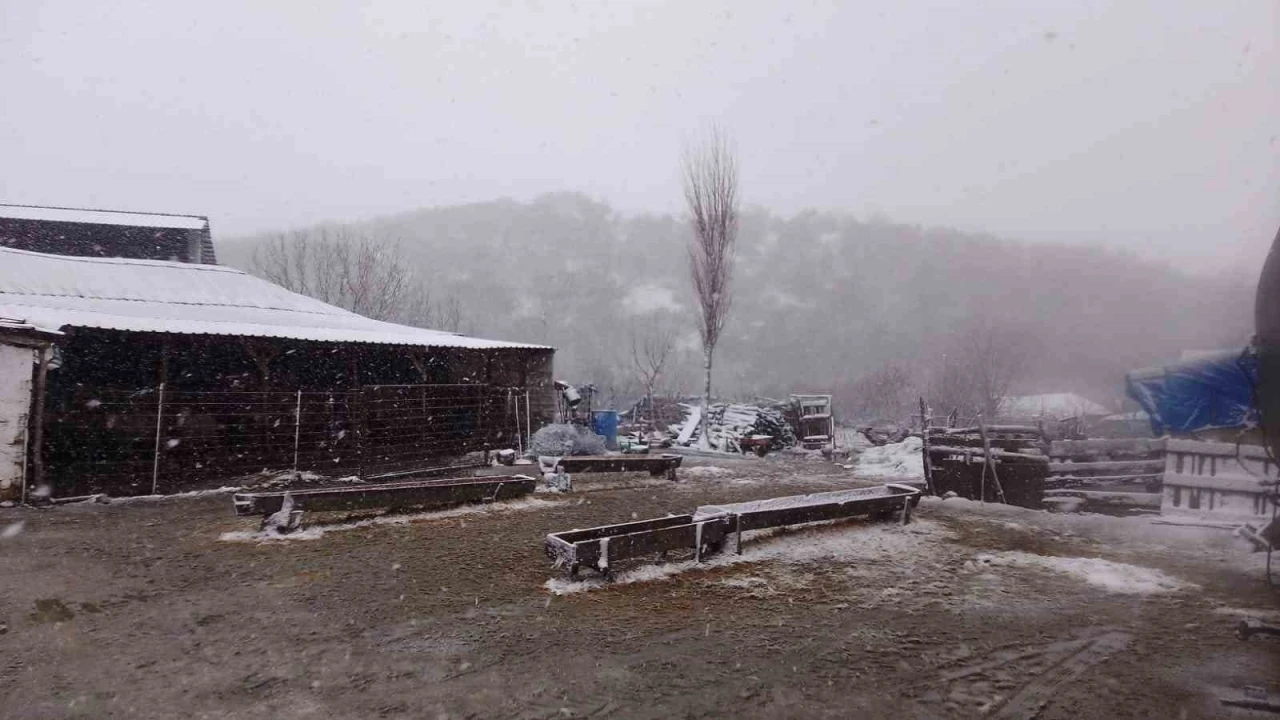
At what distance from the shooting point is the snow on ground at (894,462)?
46.2 feet

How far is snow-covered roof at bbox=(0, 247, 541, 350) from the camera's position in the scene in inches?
524

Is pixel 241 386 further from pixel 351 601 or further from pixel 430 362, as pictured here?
pixel 351 601

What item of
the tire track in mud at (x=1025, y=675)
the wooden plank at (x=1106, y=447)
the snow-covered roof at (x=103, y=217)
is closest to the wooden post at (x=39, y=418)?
the tire track in mud at (x=1025, y=675)

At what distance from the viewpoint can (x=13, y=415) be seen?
8852mm

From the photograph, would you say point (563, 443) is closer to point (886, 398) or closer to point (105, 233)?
point (105, 233)

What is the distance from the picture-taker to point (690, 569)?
6031 mm

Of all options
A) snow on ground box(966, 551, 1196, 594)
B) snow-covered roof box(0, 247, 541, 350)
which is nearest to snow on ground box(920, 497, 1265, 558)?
snow on ground box(966, 551, 1196, 594)

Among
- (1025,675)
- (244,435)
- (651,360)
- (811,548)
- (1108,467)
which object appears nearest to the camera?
(1025,675)

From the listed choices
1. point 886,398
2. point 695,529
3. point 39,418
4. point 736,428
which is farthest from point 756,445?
point 886,398

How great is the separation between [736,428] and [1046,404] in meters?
23.2

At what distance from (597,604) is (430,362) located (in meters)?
14.0

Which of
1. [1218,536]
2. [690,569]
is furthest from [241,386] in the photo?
[1218,536]

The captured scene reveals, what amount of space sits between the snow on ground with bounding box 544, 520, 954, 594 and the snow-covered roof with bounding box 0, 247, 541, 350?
396 inches

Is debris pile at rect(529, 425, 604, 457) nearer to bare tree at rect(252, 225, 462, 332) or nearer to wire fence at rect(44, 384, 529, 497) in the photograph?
wire fence at rect(44, 384, 529, 497)
